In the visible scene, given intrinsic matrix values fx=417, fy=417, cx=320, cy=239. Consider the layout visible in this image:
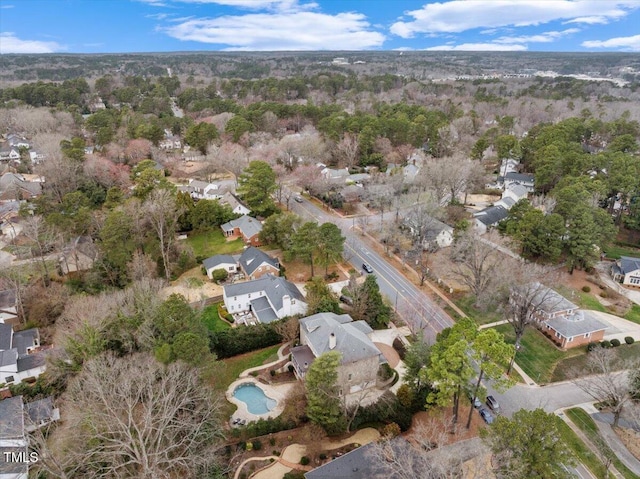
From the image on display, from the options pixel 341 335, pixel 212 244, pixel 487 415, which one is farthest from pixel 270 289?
pixel 487 415

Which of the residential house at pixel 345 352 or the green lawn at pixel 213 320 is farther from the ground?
the residential house at pixel 345 352

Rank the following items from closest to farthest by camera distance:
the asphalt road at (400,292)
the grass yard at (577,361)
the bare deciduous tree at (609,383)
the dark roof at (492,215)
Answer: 1. the bare deciduous tree at (609,383)
2. the grass yard at (577,361)
3. the asphalt road at (400,292)
4. the dark roof at (492,215)

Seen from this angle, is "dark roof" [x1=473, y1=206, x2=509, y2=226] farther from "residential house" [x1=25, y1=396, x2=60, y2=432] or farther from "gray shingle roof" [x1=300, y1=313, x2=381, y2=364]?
"residential house" [x1=25, y1=396, x2=60, y2=432]

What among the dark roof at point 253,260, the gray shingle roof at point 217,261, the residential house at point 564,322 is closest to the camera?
the residential house at point 564,322

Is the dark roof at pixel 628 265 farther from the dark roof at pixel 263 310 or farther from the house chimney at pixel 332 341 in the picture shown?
the dark roof at pixel 263 310

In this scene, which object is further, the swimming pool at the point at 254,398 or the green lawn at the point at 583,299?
the green lawn at the point at 583,299

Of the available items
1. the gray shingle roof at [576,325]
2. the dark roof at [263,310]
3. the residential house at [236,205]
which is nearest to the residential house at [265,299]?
the dark roof at [263,310]

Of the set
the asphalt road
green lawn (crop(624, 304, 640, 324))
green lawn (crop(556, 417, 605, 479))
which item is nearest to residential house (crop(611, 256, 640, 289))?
green lawn (crop(624, 304, 640, 324))
